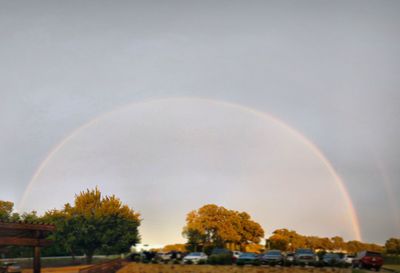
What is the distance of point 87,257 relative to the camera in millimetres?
76938

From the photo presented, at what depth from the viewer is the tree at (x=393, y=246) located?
429ft

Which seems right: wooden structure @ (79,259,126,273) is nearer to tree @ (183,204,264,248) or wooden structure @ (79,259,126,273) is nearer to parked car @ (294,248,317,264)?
parked car @ (294,248,317,264)

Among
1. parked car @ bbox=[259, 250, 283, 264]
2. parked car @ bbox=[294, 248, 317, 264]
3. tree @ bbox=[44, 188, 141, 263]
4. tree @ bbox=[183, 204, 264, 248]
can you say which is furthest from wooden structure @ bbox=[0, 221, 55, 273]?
tree @ bbox=[183, 204, 264, 248]

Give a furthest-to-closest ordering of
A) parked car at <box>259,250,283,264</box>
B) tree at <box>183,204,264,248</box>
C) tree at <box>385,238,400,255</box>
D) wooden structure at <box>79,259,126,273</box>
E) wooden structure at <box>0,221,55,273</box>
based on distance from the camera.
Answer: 1. tree at <box>385,238,400,255</box>
2. tree at <box>183,204,264,248</box>
3. parked car at <box>259,250,283,264</box>
4. wooden structure at <box>79,259,126,273</box>
5. wooden structure at <box>0,221,55,273</box>

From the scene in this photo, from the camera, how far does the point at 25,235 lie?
26.0 m

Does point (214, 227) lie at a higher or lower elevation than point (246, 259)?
higher

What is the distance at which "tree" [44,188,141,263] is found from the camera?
75.1 metres

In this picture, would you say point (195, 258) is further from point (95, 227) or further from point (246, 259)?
point (95, 227)

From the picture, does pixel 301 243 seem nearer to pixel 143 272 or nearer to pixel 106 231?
pixel 106 231

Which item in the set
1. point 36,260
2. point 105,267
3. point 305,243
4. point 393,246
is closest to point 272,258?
point 105,267

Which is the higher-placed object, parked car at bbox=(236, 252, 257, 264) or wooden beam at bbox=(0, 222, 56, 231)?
wooden beam at bbox=(0, 222, 56, 231)

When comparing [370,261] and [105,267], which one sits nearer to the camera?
[105,267]

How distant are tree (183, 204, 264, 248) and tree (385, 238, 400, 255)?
121ft

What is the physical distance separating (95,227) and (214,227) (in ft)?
145
